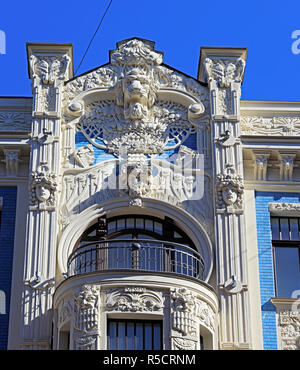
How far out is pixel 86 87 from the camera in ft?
90.8

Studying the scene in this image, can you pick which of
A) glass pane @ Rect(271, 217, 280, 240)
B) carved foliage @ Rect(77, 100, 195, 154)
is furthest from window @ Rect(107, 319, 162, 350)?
carved foliage @ Rect(77, 100, 195, 154)

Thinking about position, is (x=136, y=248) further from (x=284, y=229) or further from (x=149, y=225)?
(x=284, y=229)

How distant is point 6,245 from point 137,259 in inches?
145

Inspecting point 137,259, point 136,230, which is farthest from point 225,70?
point 137,259

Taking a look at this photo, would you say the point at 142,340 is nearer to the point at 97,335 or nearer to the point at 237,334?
the point at 97,335

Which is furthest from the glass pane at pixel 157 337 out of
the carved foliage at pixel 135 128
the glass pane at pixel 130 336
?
the carved foliage at pixel 135 128

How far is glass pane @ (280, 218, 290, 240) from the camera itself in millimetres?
25938

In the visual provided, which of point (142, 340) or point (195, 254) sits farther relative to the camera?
point (195, 254)

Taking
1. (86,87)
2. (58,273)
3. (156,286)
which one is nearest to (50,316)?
(58,273)

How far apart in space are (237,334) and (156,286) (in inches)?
93.3

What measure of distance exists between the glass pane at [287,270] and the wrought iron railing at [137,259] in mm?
2208

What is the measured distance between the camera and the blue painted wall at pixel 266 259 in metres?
24.0

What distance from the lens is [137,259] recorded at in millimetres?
23734

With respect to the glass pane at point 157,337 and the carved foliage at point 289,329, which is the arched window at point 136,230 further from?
the glass pane at point 157,337
